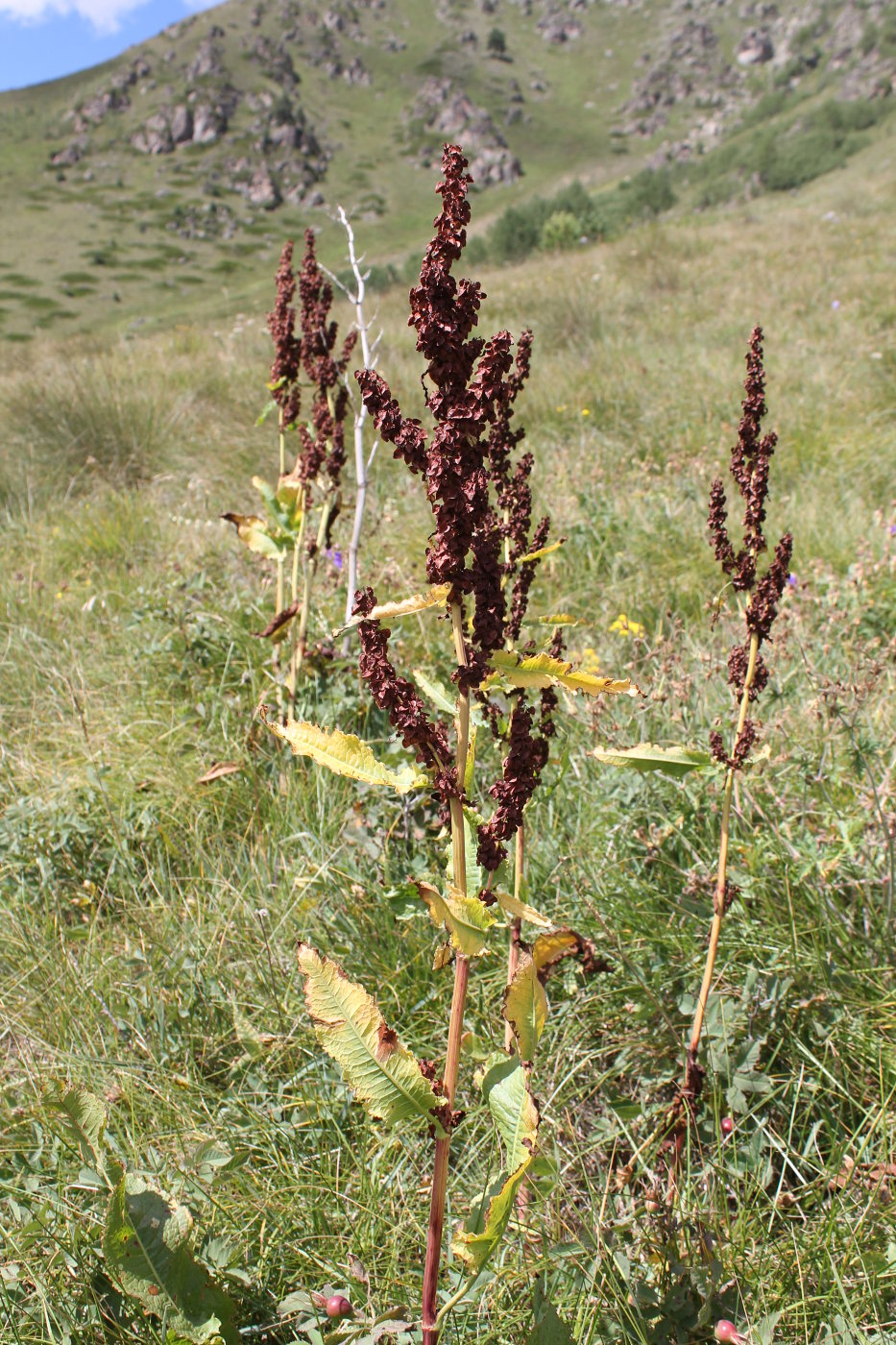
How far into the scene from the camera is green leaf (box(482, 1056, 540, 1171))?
0.96 meters

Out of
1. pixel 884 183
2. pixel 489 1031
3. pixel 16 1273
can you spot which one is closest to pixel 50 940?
pixel 16 1273

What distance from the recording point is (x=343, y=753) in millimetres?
1015

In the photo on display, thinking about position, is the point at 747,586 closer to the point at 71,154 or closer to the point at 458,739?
the point at 458,739

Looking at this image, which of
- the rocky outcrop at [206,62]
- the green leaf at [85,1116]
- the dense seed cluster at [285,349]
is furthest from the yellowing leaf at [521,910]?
the rocky outcrop at [206,62]

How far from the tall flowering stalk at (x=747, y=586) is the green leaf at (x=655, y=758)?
0.18 metres

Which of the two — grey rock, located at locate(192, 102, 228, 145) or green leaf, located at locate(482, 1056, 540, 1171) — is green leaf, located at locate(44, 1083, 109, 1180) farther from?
grey rock, located at locate(192, 102, 228, 145)

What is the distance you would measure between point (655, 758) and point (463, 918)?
1.44ft

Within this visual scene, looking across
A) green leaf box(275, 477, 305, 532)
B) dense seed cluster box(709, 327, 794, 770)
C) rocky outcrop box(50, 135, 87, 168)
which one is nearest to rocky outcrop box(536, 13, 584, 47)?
rocky outcrop box(50, 135, 87, 168)

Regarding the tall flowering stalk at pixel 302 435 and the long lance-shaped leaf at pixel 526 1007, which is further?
the tall flowering stalk at pixel 302 435

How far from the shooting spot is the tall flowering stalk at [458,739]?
885 mm

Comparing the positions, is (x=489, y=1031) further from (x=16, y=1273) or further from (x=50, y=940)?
(x=50, y=940)

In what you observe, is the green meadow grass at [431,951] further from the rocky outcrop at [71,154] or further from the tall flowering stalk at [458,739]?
the rocky outcrop at [71,154]

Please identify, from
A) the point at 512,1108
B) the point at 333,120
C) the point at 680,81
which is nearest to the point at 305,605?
the point at 512,1108

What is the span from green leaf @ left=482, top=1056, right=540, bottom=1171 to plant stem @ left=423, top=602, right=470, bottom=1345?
0.21 ft
